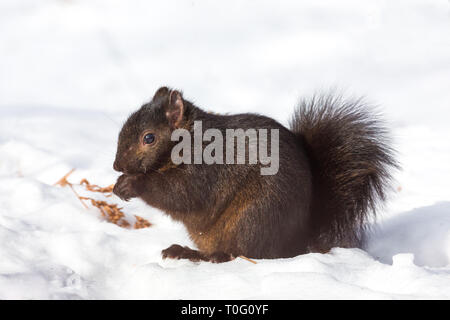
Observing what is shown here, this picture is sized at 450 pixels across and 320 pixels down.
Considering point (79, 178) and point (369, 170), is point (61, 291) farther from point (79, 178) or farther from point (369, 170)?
point (79, 178)

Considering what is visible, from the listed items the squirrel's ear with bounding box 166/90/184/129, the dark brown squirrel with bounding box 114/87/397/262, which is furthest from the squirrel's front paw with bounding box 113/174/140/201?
the squirrel's ear with bounding box 166/90/184/129

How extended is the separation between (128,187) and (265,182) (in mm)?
592

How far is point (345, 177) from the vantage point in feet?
8.98

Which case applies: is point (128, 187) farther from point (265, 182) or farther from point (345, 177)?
point (345, 177)

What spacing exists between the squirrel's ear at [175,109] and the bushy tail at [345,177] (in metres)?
0.61

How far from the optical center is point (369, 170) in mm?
2740

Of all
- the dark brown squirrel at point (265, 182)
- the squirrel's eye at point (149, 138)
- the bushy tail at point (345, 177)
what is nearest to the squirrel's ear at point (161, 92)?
the dark brown squirrel at point (265, 182)

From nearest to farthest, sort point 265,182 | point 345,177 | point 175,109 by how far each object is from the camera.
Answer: point 265,182, point 175,109, point 345,177

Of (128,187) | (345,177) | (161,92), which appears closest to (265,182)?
(345,177)

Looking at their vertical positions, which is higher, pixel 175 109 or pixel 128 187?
pixel 175 109

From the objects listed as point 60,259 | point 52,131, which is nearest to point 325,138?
point 60,259

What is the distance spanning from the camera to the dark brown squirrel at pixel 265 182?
2.48m
